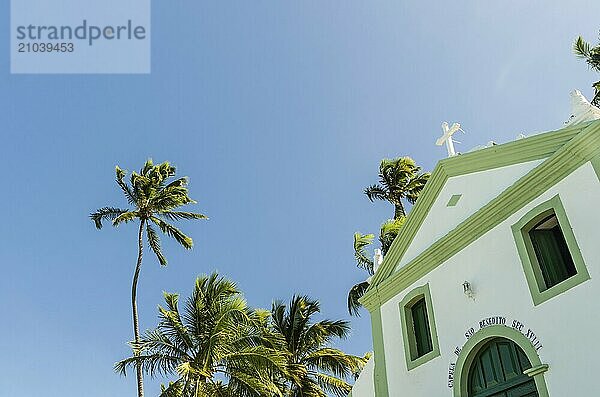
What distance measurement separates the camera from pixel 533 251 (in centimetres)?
1029

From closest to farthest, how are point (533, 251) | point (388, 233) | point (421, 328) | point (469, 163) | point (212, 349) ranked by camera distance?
1. point (533, 251)
2. point (469, 163)
3. point (421, 328)
4. point (212, 349)
5. point (388, 233)

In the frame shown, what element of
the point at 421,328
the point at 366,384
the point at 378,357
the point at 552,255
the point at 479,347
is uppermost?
the point at 552,255

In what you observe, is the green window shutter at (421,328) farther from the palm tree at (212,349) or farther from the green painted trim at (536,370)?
the palm tree at (212,349)

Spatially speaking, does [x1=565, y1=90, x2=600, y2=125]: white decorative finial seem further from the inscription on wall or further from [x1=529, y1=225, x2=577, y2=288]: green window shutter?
the inscription on wall

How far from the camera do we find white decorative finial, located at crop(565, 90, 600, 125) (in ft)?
33.7

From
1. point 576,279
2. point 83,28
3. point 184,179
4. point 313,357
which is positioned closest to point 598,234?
point 576,279

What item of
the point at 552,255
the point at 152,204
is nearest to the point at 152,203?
the point at 152,204

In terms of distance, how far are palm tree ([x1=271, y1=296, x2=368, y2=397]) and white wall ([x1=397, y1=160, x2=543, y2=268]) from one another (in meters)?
10.9

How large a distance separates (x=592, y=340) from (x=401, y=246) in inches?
238

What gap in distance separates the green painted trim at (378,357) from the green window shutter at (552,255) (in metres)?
5.36

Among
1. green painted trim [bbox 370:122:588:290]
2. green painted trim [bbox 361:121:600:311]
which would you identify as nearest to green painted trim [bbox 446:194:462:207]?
green painted trim [bbox 370:122:588:290]

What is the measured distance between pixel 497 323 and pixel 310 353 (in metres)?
15.1

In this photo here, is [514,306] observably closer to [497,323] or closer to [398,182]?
[497,323]

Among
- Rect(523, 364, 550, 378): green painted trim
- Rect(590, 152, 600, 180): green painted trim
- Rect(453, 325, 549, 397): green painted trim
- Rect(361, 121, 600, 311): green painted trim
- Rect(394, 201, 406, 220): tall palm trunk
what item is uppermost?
Rect(394, 201, 406, 220): tall palm trunk
